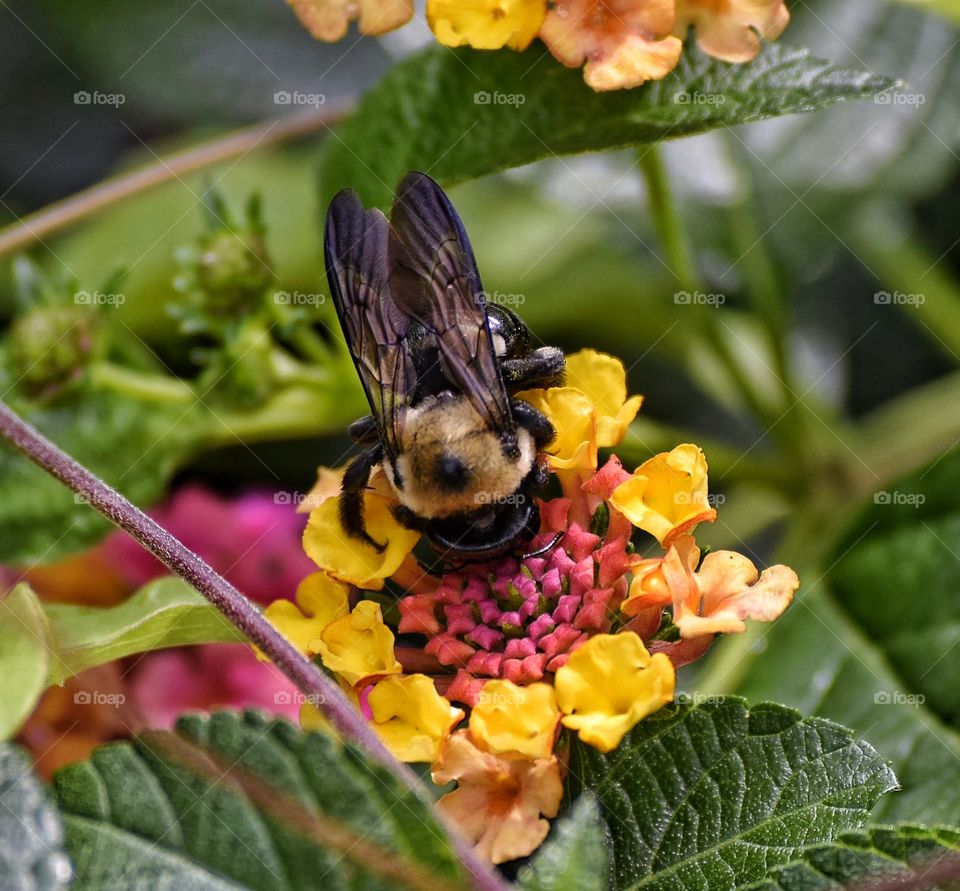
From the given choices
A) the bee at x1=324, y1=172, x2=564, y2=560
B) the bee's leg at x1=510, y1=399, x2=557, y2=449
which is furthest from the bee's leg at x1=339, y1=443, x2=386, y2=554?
the bee's leg at x1=510, y1=399, x2=557, y2=449

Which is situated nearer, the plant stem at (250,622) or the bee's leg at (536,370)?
the plant stem at (250,622)

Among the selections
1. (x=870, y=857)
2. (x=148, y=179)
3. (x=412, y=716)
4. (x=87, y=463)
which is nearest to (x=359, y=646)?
(x=412, y=716)

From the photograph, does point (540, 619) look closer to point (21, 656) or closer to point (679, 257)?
point (21, 656)

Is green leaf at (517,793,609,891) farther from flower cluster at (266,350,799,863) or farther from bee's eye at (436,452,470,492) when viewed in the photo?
Result: bee's eye at (436,452,470,492)

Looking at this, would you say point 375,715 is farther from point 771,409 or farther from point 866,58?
point 866,58

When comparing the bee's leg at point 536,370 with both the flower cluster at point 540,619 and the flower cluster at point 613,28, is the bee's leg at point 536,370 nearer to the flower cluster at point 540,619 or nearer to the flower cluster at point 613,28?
the flower cluster at point 540,619

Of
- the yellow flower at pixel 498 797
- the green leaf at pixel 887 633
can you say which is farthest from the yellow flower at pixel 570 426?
the green leaf at pixel 887 633

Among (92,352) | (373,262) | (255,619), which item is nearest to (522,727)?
(255,619)
